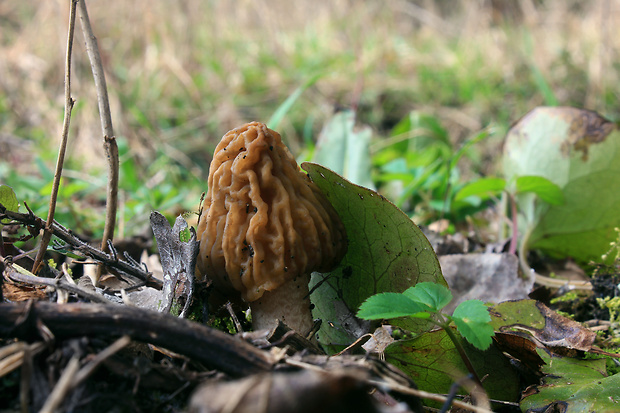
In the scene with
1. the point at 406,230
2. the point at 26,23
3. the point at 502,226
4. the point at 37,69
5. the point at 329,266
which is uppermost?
the point at 26,23

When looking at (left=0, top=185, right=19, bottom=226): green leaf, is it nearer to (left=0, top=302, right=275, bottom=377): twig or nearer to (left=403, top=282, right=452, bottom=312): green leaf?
(left=0, top=302, right=275, bottom=377): twig

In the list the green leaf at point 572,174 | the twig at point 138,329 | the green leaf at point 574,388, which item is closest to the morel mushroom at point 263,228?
the twig at point 138,329

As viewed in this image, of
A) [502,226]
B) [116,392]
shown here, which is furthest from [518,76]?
[116,392]

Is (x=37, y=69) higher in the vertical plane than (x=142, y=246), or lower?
higher

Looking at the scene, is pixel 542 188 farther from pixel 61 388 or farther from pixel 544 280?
pixel 61 388

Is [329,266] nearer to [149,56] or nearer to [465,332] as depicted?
[465,332]

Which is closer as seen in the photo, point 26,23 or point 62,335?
point 62,335

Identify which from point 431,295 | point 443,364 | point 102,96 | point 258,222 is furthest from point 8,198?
point 443,364
